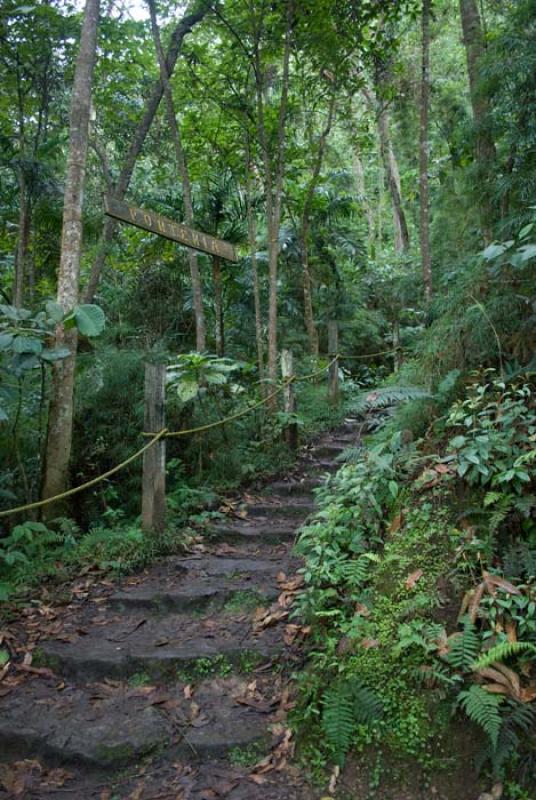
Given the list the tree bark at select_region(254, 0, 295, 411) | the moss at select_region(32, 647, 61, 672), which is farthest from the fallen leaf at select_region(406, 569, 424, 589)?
the tree bark at select_region(254, 0, 295, 411)

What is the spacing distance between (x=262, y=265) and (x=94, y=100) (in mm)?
3957

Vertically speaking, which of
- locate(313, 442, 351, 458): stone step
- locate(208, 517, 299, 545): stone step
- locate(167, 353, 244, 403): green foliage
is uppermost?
locate(167, 353, 244, 403): green foliage

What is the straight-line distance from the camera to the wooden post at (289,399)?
694cm

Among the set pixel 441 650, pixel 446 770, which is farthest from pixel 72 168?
pixel 446 770

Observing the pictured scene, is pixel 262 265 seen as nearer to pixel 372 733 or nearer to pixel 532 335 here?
pixel 532 335

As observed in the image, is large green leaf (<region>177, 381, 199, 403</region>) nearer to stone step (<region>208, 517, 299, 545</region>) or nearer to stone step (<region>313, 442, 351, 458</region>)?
stone step (<region>208, 517, 299, 545</region>)

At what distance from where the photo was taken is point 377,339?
12.1 meters

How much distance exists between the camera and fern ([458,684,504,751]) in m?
2.50

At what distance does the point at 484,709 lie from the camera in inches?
101

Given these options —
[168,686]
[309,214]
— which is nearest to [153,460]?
[168,686]

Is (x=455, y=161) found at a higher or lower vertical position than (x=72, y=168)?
higher

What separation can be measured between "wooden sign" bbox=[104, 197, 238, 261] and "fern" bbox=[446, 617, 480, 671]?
4215 mm

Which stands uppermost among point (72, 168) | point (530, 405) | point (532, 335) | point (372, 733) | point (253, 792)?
point (72, 168)

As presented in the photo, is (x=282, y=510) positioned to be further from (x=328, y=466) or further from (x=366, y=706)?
(x=366, y=706)
